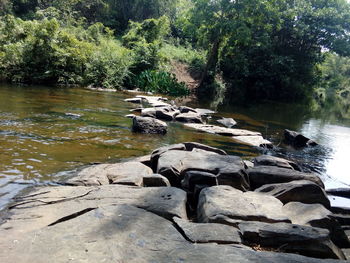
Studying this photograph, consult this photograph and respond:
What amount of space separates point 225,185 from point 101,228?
1.81 m

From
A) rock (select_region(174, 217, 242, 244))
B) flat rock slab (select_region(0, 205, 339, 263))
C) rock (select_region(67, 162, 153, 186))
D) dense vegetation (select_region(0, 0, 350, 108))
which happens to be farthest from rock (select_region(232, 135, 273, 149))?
dense vegetation (select_region(0, 0, 350, 108))

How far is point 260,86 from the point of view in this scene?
23.8 meters

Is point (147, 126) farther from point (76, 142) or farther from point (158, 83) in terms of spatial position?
point (158, 83)

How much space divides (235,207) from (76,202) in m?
1.56

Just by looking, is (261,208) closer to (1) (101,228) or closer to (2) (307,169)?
(1) (101,228)

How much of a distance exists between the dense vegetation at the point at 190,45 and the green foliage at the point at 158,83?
60 mm

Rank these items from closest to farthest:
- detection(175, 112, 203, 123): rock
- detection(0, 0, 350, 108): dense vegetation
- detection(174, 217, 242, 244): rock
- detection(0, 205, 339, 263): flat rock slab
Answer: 1. detection(0, 205, 339, 263): flat rock slab
2. detection(174, 217, 242, 244): rock
3. detection(175, 112, 203, 123): rock
4. detection(0, 0, 350, 108): dense vegetation

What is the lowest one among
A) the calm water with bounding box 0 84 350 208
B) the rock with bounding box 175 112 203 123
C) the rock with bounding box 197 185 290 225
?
the calm water with bounding box 0 84 350 208

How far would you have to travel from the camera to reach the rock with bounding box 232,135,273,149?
7.57m

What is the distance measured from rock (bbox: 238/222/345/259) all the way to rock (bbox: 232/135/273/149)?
5.01 meters

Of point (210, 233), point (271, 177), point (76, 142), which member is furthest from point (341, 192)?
point (76, 142)

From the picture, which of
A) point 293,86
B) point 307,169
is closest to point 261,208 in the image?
point 307,169

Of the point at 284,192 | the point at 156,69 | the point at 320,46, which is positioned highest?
the point at 320,46

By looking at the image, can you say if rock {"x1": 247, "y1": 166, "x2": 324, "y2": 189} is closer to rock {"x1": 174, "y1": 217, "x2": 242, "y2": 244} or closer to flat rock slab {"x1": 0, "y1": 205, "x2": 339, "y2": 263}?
rock {"x1": 174, "y1": 217, "x2": 242, "y2": 244}
